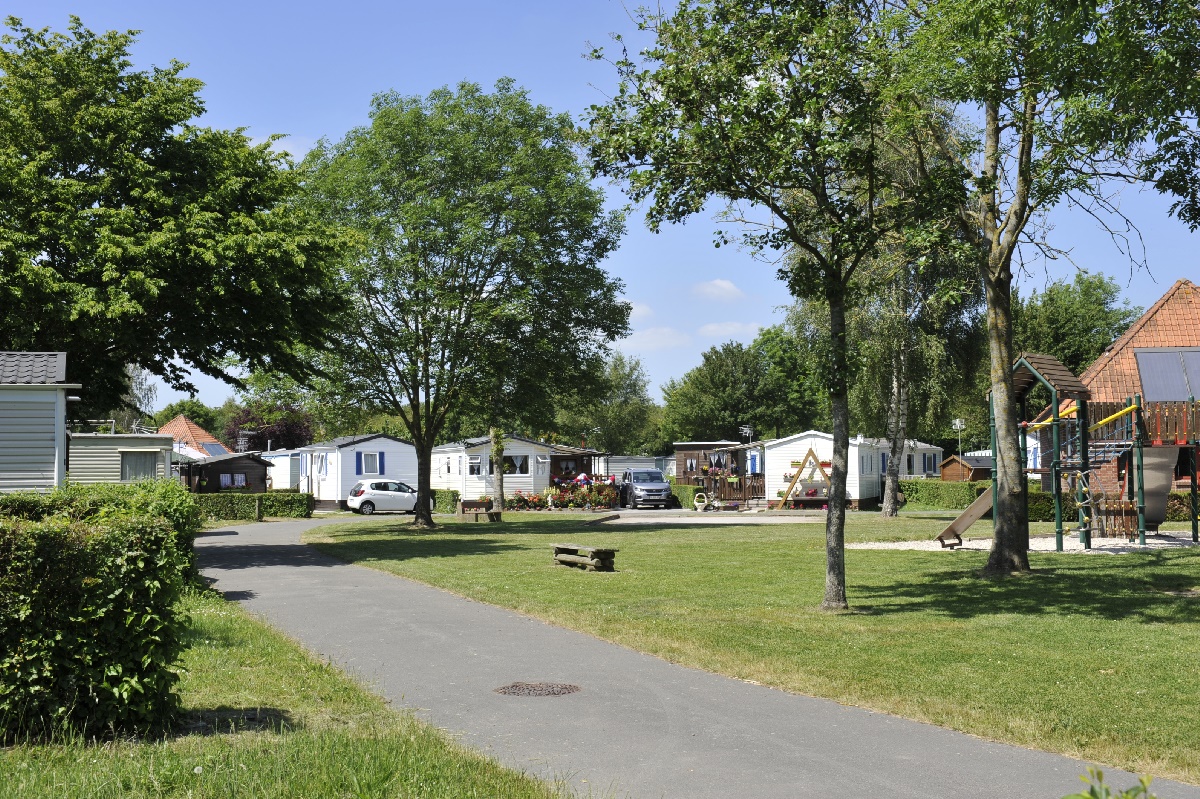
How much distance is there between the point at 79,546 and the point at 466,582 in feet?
33.2

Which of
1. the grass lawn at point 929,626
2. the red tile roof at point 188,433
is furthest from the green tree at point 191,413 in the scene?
the grass lawn at point 929,626

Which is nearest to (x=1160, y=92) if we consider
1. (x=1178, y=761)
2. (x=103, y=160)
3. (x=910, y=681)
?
(x=910, y=681)

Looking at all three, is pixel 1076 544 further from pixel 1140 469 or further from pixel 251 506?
pixel 251 506

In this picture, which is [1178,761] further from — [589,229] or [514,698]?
[589,229]

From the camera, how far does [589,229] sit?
32.9 m

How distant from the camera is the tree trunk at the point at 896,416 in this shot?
3400 centimetres

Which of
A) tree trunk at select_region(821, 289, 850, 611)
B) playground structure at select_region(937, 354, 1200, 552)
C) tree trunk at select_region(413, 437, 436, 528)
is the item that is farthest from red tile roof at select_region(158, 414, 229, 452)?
tree trunk at select_region(821, 289, 850, 611)

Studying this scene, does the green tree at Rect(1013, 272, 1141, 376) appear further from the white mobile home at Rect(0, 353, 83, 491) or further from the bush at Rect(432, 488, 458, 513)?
the white mobile home at Rect(0, 353, 83, 491)

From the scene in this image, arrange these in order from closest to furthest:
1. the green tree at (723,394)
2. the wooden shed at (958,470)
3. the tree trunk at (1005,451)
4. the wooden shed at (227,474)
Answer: the tree trunk at (1005,451), the wooden shed at (227,474), the wooden shed at (958,470), the green tree at (723,394)

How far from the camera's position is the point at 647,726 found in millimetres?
7039

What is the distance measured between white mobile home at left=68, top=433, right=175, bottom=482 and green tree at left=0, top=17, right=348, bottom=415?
870cm

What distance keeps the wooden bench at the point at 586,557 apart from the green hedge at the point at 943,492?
28042mm

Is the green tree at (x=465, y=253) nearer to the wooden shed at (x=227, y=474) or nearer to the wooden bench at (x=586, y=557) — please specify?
the wooden bench at (x=586, y=557)

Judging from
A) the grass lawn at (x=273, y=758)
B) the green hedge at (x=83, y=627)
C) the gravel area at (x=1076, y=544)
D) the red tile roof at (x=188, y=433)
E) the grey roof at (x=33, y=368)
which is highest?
the red tile roof at (x=188, y=433)
